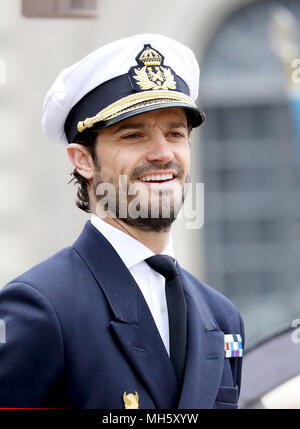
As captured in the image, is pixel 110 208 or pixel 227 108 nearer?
pixel 110 208

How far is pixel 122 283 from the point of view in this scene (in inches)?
101

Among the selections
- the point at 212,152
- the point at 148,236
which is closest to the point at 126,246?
the point at 148,236

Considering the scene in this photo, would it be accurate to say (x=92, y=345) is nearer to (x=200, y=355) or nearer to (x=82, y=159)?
(x=200, y=355)

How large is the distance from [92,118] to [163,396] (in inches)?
28.4

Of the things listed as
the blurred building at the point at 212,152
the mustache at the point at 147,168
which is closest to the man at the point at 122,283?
the mustache at the point at 147,168

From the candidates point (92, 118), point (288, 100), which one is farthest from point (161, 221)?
point (288, 100)

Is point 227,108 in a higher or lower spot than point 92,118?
higher

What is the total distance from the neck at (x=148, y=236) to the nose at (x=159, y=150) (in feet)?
0.62

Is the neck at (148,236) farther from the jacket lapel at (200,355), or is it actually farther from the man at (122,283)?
the jacket lapel at (200,355)

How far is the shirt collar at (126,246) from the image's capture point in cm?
257
